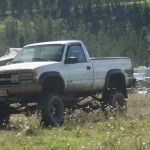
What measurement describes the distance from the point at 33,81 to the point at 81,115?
1736 mm

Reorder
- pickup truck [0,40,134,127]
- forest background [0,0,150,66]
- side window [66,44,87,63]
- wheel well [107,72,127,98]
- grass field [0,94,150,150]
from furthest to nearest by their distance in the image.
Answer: forest background [0,0,150,66], wheel well [107,72,127,98], side window [66,44,87,63], pickup truck [0,40,134,127], grass field [0,94,150,150]

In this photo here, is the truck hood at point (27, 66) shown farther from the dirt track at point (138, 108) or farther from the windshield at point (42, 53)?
the dirt track at point (138, 108)

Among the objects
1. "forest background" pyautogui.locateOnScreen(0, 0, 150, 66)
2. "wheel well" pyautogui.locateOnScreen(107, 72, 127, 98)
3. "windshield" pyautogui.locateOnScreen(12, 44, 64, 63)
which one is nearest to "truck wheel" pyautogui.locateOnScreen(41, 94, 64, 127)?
"windshield" pyautogui.locateOnScreen(12, 44, 64, 63)

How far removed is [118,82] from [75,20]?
143 m

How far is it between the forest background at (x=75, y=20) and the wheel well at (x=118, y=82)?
10333 centimetres

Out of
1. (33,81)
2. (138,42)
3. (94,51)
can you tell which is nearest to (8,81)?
(33,81)

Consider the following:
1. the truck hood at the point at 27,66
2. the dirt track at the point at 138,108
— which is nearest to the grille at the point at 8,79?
the truck hood at the point at 27,66

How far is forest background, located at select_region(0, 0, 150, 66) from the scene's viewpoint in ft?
434

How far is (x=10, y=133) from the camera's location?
38.7ft

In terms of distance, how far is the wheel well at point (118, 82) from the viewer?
53.5ft

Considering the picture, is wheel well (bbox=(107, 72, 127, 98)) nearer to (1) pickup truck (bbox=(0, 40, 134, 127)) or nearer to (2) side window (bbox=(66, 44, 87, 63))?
(1) pickup truck (bbox=(0, 40, 134, 127))

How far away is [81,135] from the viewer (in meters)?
11.0

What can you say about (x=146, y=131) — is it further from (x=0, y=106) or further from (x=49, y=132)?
(x=0, y=106)

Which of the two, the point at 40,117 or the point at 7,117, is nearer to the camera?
the point at 40,117
